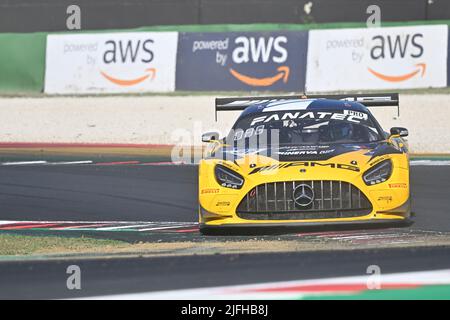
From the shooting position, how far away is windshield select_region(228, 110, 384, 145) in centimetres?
1081

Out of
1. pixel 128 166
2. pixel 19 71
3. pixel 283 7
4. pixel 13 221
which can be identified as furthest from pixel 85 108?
pixel 13 221

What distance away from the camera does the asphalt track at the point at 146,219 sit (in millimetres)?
7004

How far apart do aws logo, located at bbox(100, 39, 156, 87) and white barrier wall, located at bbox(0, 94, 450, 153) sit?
Result: 61cm

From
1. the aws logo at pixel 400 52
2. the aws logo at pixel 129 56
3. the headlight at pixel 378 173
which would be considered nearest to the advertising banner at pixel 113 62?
the aws logo at pixel 129 56

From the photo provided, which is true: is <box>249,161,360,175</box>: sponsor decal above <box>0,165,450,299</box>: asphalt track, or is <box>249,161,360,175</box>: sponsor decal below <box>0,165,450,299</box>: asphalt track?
above

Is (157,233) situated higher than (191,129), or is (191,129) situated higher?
(191,129)

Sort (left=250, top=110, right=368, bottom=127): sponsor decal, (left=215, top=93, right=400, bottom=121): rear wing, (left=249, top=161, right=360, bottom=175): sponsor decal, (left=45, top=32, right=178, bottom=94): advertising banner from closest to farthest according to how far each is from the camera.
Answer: (left=249, top=161, right=360, bottom=175): sponsor decal → (left=250, top=110, right=368, bottom=127): sponsor decal → (left=215, top=93, right=400, bottom=121): rear wing → (left=45, top=32, right=178, bottom=94): advertising banner

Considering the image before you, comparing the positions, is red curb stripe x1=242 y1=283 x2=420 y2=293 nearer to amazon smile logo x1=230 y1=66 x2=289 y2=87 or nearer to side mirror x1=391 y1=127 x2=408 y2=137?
side mirror x1=391 y1=127 x2=408 y2=137

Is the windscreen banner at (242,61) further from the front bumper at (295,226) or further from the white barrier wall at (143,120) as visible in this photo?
the front bumper at (295,226)

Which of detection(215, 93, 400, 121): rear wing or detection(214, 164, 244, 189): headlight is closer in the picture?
detection(214, 164, 244, 189): headlight

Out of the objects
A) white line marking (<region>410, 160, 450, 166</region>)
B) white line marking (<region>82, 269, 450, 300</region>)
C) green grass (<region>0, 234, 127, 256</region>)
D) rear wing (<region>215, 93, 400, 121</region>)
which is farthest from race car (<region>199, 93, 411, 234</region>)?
white line marking (<region>410, 160, 450, 166</region>)

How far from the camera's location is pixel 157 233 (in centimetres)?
1053
